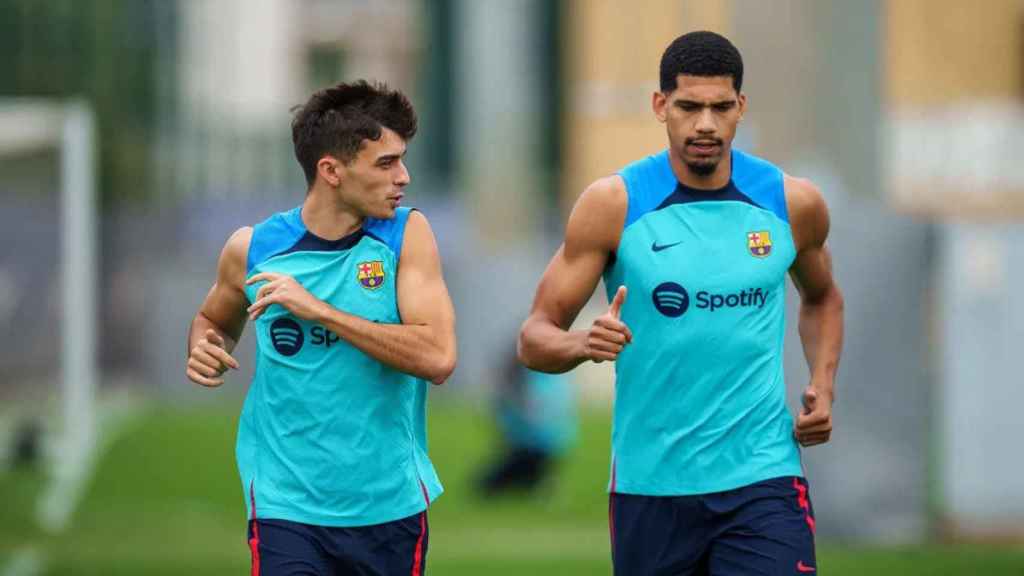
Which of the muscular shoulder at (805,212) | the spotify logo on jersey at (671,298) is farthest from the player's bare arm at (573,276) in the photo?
the muscular shoulder at (805,212)

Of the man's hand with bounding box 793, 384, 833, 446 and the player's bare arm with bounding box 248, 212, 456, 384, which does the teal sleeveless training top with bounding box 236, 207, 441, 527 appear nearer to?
the player's bare arm with bounding box 248, 212, 456, 384

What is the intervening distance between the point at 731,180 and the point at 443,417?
23.9 metres

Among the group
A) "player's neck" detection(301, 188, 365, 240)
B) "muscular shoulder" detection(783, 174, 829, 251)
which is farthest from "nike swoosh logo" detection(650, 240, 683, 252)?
"player's neck" detection(301, 188, 365, 240)

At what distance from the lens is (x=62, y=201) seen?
19312 millimetres

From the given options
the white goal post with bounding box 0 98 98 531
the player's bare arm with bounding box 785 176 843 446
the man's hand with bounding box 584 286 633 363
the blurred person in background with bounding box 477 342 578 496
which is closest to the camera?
the man's hand with bounding box 584 286 633 363

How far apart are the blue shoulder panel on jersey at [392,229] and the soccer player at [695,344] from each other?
0.55 metres

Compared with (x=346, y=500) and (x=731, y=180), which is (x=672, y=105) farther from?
(x=346, y=500)

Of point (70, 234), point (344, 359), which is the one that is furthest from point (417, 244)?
point (70, 234)

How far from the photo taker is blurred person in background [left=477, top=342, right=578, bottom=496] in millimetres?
18438

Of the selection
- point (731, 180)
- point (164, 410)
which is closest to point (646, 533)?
point (731, 180)

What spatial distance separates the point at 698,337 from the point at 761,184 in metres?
0.59

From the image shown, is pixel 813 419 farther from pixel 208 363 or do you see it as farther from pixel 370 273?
pixel 208 363

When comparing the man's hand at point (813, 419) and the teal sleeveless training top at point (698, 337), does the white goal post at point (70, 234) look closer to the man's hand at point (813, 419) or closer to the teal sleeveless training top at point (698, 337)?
the teal sleeveless training top at point (698, 337)

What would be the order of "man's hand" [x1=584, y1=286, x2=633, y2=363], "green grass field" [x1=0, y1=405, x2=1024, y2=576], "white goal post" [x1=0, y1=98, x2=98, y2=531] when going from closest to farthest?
"man's hand" [x1=584, y1=286, x2=633, y2=363] → "green grass field" [x1=0, y1=405, x2=1024, y2=576] → "white goal post" [x1=0, y1=98, x2=98, y2=531]
